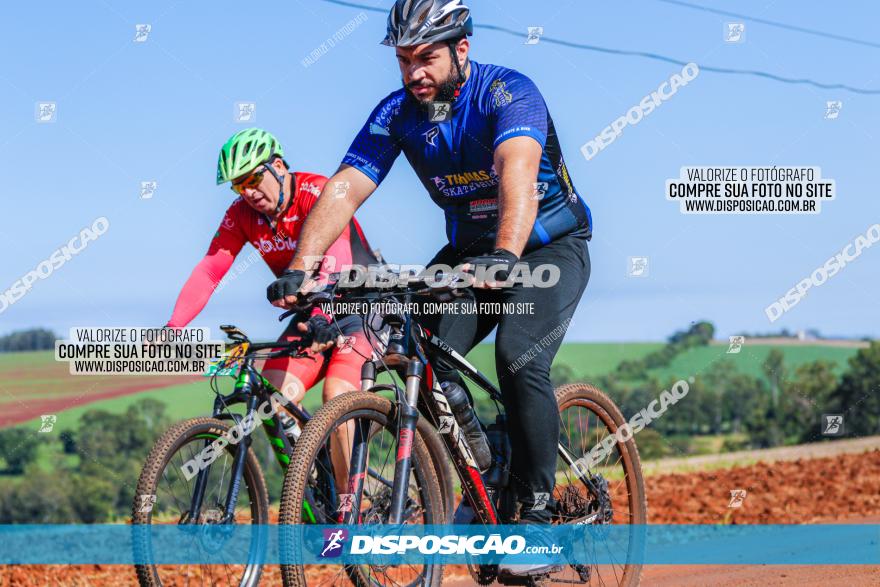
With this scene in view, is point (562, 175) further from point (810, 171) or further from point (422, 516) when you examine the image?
point (810, 171)

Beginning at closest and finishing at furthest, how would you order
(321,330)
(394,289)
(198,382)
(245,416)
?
(394,289)
(321,330)
(245,416)
(198,382)

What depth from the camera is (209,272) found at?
6684 millimetres

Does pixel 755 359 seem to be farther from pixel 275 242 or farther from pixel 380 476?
pixel 380 476

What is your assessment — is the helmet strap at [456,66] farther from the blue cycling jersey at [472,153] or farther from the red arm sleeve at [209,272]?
the red arm sleeve at [209,272]

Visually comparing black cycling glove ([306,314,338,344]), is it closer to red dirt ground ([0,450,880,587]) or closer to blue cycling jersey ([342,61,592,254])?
blue cycling jersey ([342,61,592,254])

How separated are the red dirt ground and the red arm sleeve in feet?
8.02

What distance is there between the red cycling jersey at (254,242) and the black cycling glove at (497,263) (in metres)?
1.79

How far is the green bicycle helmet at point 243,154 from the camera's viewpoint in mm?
6508

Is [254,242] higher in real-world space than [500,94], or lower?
lower

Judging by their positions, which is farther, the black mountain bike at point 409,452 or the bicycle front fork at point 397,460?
the bicycle front fork at point 397,460

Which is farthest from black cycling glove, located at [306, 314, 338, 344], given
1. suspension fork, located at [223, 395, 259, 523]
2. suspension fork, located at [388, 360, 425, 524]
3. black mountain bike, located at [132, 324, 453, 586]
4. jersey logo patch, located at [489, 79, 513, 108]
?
jersey logo patch, located at [489, 79, 513, 108]

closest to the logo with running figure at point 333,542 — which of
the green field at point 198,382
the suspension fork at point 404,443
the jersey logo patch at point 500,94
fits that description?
the suspension fork at point 404,443

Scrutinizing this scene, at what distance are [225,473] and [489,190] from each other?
2.01m

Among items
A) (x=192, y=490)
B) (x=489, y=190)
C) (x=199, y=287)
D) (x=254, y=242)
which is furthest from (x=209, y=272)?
(x=489, y=190)
